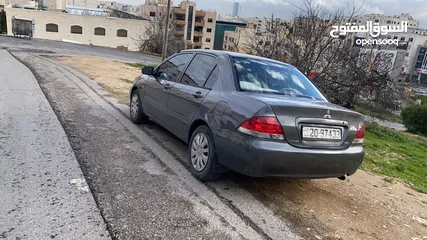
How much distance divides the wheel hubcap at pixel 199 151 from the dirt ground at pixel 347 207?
0.54 m

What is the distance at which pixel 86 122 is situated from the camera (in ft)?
18.5

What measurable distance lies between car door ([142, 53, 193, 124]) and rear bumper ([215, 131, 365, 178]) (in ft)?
5.68

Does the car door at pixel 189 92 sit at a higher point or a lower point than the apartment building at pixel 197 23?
lower

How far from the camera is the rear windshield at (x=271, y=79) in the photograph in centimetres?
385

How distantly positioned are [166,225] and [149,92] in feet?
10.3

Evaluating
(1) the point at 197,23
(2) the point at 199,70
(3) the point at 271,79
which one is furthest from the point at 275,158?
(1) the point at 197,23

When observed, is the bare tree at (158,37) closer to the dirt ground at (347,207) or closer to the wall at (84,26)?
the wall at (84,26)

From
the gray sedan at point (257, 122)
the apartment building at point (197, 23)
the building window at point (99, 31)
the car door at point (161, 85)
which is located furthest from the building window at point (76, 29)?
the gray sedan at point (257, 122)

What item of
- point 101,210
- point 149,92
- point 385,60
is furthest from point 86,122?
point 385,60

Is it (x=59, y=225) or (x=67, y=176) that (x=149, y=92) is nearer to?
(x=67, y=176)

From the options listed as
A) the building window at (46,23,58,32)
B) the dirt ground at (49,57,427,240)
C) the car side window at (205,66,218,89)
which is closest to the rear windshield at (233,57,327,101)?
the car side window at (205,66,218,89)

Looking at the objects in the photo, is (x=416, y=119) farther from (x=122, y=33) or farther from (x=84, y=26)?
(x=84, y=26)

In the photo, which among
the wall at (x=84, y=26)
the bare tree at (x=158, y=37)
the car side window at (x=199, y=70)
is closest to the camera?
the car side window at (x=199, y=70)

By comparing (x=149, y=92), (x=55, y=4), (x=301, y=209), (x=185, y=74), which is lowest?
(x=301, y=209)
